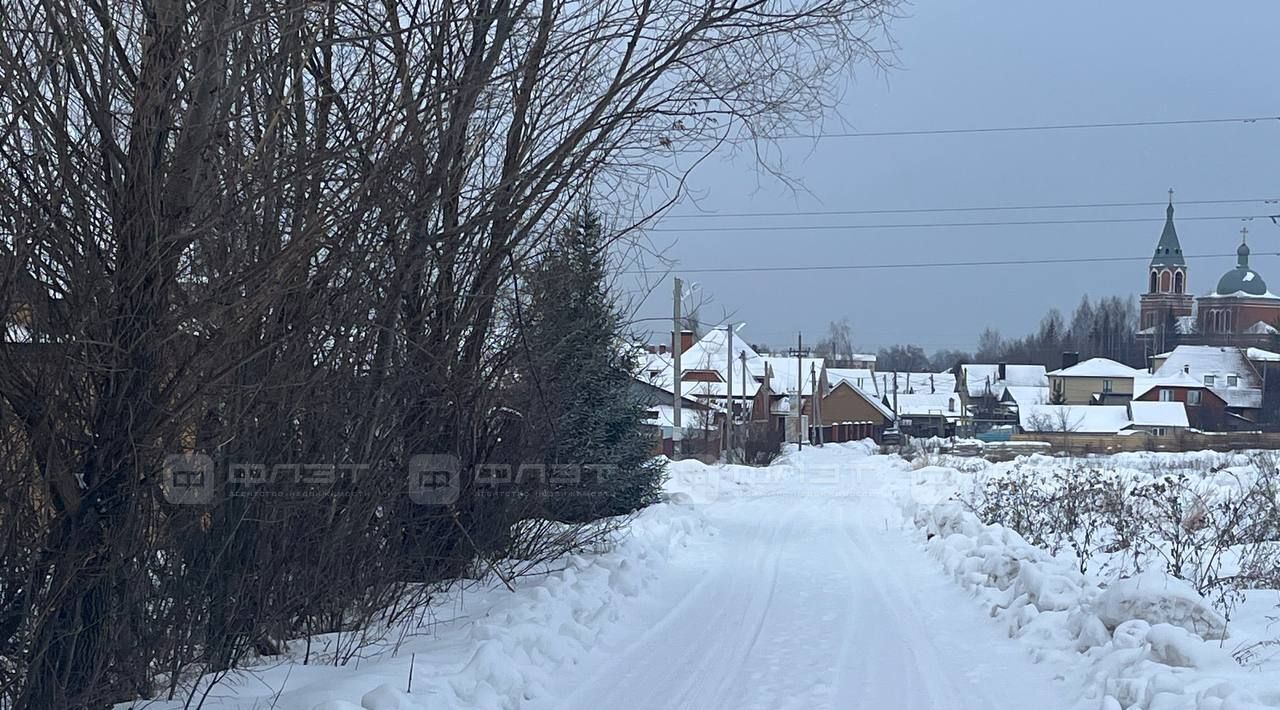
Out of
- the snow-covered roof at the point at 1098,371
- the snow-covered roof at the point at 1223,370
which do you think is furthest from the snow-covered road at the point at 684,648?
the snow-covered roof at the point at 1098,371

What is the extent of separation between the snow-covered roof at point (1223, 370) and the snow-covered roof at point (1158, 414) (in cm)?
843

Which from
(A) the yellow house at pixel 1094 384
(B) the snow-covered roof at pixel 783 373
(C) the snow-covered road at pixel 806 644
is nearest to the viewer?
(C) the snow-covered road at pixel 806 644

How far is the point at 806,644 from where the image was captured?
8477 mm

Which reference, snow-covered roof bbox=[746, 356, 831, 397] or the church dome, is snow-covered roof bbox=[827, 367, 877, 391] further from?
the church dome

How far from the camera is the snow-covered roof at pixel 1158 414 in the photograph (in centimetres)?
6838

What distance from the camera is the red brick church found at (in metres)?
86.2

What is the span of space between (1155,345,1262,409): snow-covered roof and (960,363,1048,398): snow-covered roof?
21.4 meters

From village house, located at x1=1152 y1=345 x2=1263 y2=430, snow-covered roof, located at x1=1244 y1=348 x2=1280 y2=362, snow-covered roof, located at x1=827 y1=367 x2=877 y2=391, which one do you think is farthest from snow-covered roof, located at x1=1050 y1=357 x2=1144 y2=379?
snow-covered roof, located at x1=827 y1=367 x2=877 y2=391

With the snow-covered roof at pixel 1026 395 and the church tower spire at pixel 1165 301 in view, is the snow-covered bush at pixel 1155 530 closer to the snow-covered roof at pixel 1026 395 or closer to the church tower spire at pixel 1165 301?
the snow-covered roof at pixel 1026 395

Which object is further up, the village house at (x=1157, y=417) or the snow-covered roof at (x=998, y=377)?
the snow-covered roof at (x=998, y=377)

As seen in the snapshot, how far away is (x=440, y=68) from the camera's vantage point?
6.84 meters

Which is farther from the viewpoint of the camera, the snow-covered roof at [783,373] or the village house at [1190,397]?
the snow-covered roof at [783,373]

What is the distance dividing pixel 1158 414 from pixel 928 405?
95.2 feet

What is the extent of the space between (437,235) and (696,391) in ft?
181
